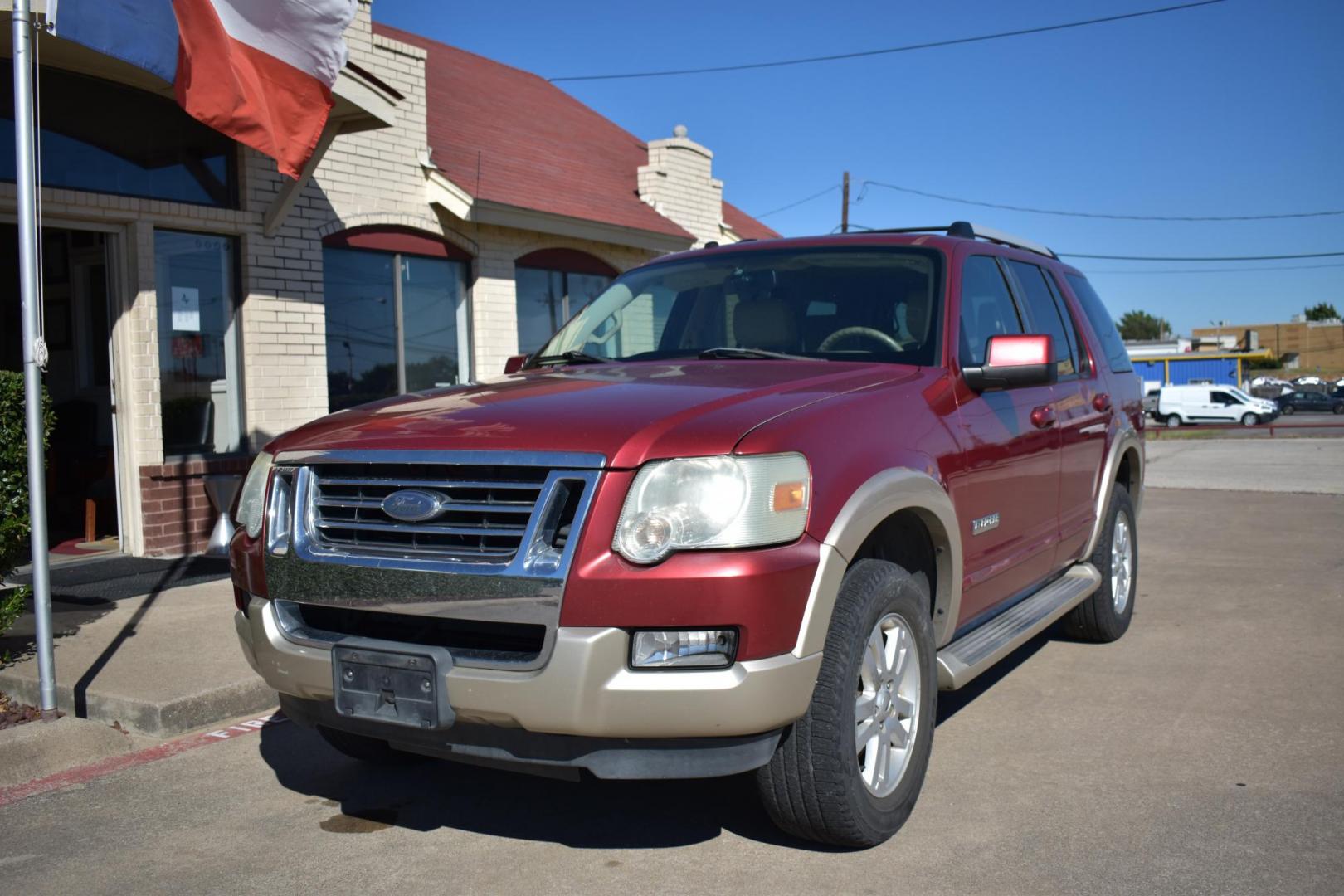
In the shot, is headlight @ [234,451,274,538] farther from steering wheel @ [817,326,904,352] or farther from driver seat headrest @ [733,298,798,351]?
steering wheel @ [817,326,904,352]

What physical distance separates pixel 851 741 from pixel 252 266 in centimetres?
779

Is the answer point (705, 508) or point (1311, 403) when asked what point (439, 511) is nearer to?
point (705, 508)

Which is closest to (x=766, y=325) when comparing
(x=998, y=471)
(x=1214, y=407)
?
(x=998, y=471)

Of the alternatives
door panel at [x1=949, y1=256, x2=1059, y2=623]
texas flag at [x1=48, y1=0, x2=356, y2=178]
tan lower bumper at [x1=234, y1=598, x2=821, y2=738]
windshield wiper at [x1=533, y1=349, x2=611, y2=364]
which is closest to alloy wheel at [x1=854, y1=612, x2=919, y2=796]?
tan lower bumper at [x1=234, y1=598, x2=821, y2=738]

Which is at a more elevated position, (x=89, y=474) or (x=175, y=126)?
(x=175, y=126)

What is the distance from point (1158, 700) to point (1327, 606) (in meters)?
2.85

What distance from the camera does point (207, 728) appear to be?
5273 millimetres

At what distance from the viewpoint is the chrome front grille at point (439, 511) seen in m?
3.27

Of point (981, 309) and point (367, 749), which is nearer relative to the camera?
point (367, 749)

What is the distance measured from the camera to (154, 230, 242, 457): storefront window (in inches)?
367

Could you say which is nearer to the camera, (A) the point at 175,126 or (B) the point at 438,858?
(B) the point at 438,858

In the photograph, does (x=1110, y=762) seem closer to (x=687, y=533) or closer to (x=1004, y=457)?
(x=1004, y=457)

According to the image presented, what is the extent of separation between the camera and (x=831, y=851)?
12.2 ft

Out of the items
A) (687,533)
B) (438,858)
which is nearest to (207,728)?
(438,858)
